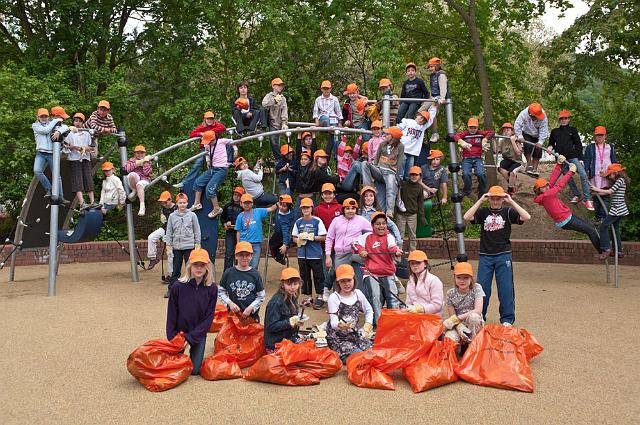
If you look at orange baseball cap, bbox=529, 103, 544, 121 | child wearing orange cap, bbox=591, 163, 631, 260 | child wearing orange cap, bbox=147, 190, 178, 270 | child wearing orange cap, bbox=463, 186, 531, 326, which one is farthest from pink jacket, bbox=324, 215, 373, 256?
child wearing orange cap, bbox=591, 163, 631, 260

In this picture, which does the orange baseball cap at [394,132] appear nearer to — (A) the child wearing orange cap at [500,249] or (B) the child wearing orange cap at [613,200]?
(A) the child wearing orange cap at [500,249]

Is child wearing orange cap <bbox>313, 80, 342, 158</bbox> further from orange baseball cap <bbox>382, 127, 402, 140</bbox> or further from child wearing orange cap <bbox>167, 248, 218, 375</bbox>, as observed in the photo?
child wearing orange cap <bbox>167, 248, 218, 375</bbox>

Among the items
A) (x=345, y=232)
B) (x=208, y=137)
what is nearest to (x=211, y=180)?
(x=208, y=137)

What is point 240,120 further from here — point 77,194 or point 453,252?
point 453,252

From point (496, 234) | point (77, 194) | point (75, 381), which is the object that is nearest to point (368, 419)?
point (75, 381)

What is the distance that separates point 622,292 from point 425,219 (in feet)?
11.6

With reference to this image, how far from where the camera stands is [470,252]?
59.7 ft

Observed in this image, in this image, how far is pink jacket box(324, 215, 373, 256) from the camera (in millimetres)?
9742

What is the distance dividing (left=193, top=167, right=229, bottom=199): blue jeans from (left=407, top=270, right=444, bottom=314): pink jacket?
596 cm

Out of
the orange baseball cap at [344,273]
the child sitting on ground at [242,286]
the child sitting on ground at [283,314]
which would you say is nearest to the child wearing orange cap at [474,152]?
the orange baseball cap at [344,273]

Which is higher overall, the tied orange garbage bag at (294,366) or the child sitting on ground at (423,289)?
the child sitting on ground at (423,289)

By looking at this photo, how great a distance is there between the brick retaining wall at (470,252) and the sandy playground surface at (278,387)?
18.8 feet

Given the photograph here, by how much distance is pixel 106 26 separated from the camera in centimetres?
2231

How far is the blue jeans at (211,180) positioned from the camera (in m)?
13.1
